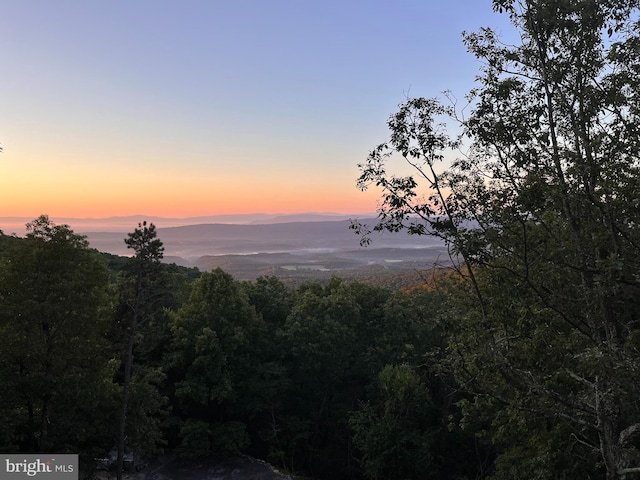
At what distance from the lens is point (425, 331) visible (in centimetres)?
2830

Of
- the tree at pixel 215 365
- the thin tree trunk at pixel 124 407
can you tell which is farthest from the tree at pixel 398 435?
the thin tree trunk at pixel 124 407

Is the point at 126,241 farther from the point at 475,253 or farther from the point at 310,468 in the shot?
the point at 310,468

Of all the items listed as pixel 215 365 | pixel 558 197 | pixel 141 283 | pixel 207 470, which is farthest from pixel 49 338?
pixel 558 197

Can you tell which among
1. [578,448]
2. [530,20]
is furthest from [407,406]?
[530,20]

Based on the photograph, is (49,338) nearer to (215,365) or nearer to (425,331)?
(215,365)

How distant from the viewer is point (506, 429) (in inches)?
539

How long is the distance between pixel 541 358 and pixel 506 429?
4.57 m

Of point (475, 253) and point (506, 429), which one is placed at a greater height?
point (475, 253)

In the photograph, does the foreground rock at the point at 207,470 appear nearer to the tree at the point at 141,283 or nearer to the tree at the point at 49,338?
the tree at the point at 141,283

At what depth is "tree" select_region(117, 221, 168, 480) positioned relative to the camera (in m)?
17.5

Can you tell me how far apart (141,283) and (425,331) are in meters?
18.6

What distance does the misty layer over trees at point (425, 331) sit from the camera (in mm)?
7762

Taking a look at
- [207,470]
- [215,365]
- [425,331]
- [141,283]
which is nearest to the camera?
[141,283]

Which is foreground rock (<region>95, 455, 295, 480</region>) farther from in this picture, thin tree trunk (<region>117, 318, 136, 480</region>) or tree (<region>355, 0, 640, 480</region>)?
tree (<region>355, 0, 640, 480</region>)
